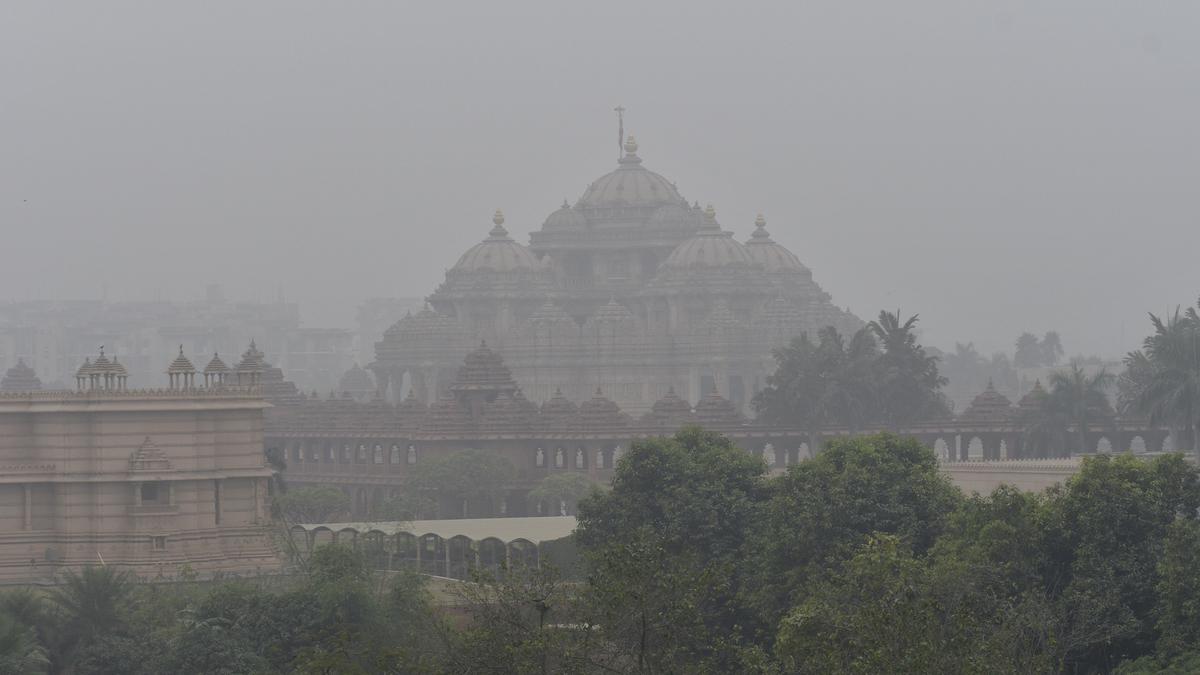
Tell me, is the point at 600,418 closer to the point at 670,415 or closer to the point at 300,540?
the point at 670,415

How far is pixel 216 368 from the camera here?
296 feet

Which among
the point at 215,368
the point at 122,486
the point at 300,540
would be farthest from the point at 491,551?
the point at 215,368

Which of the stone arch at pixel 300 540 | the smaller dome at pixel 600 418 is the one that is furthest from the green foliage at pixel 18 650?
the smaller dome at pixel 600 418

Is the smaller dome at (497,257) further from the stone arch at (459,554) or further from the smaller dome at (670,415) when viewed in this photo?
the stone arch at (459,554)

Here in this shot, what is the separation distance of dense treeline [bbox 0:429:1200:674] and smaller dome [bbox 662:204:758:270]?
315ft

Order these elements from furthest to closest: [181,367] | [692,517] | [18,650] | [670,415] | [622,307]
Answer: [622,307]
[670,415]
[181,367]
[692,517]
[18,650]

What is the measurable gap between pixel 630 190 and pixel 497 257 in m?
10.3

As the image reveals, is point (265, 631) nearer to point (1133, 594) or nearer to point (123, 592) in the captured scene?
point (123, 592)

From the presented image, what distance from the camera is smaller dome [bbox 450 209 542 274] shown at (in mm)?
180125

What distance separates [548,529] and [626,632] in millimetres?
36863

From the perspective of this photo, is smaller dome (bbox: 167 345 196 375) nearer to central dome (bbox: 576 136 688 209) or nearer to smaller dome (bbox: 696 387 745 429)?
smaller dome (bbox: 696 387 745 429)

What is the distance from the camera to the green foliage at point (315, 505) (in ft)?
355

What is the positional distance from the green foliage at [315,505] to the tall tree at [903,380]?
2220cm

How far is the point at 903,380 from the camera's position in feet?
409
